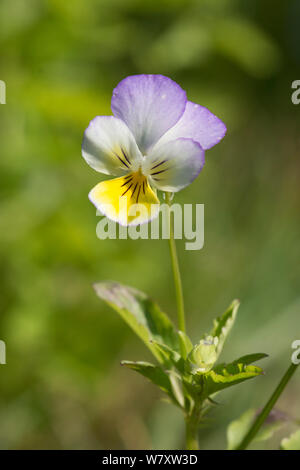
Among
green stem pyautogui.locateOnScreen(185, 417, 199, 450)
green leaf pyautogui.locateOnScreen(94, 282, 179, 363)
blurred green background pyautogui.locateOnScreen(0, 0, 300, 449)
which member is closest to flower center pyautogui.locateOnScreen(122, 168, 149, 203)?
green leaf pyautogui.locateOnScreen(94, 282, 179, 363)

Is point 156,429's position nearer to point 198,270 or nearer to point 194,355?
point 198,270

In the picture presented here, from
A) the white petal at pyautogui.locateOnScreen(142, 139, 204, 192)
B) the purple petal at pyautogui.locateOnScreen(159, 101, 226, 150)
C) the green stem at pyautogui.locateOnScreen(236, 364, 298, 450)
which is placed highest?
the purple petal at pyautogui.locateOnScreen(159, 101, 226, 150)

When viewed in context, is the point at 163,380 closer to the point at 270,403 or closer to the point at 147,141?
the point at 270,403

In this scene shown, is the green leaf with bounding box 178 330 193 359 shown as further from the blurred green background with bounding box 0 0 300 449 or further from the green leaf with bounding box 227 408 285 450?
the blurred green background with bounding box 0 0 300 449

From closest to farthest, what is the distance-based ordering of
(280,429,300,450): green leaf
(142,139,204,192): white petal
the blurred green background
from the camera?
1. (142,139,204,192): white petal
2. (280,429,300,450): green leaf
3. the blurred green background

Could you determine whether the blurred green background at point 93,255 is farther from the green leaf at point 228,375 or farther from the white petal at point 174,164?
the white petal at point 174,164

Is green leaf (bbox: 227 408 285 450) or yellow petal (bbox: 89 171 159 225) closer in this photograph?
yellow petal (bbox: 89 171 159 225)

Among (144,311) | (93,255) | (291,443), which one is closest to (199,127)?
(144,311)
